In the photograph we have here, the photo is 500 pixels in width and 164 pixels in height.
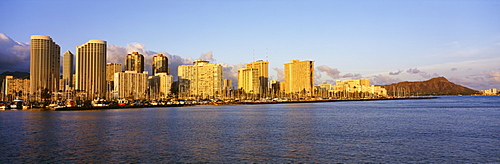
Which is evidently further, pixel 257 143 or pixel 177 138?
pixel 177 138

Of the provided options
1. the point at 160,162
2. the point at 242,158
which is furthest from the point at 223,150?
the point at 160,162

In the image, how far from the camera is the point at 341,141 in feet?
140

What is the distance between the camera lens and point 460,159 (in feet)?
105

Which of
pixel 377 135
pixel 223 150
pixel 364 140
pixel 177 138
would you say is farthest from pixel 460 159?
pixel 177 138

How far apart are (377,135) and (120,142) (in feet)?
97.3

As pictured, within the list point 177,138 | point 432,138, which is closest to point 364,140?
Answer: point 432,138

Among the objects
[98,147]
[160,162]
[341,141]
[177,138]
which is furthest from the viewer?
[177,138]

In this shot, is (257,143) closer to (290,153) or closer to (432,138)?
(290,153)

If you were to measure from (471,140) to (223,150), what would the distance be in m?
26.8

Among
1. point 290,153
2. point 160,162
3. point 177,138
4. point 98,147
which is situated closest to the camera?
point 160,162

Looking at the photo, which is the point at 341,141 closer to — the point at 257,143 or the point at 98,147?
the point at 257,143

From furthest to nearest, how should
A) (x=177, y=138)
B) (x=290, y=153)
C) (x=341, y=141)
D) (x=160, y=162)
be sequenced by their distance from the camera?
(x=177, y=138)
(x=341, y=141)
(x=290, y=153)
(x=160, y=162)

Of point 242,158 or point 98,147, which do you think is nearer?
point 242,158

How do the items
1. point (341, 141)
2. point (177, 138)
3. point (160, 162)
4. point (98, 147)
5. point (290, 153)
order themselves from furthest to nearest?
point (177, 138), point (341, 141), point (98, 147), point (290, 153), point (160, 162)
